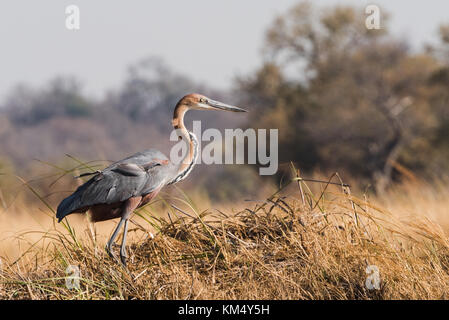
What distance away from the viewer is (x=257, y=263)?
14.6ft

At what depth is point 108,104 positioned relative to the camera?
49375 millimetres

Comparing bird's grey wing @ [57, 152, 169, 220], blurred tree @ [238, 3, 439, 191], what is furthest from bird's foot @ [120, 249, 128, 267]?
blurred tree @ [238, 3, 439, 191]

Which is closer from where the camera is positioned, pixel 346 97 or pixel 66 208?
pixel 66 208

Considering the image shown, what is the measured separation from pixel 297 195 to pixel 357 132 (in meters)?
18.4

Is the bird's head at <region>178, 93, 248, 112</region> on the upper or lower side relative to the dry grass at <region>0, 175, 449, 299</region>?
upper

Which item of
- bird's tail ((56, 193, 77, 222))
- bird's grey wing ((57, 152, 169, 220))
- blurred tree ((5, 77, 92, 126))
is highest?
blurred tree ((5, 77, 92, 126))

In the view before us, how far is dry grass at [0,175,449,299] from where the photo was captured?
14.0ft

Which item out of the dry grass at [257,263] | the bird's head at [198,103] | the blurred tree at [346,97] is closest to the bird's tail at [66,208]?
the dry grass at [257,263]

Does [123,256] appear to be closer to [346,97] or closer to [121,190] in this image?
[121,190]

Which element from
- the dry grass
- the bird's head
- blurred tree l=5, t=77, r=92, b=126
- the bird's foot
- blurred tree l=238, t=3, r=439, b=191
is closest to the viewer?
the dry grass

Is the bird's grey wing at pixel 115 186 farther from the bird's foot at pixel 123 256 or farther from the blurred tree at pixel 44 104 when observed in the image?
the blurred tree at pixel 44 104

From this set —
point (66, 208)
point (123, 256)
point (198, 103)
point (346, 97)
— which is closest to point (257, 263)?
point (123, 256)

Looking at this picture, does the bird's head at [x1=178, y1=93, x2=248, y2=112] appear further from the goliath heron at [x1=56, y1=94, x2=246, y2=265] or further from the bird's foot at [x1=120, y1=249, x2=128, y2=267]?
the bird's foot at [x1=120, y1=249, x2=128, y2=267]

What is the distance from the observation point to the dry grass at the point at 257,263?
4270 mm
